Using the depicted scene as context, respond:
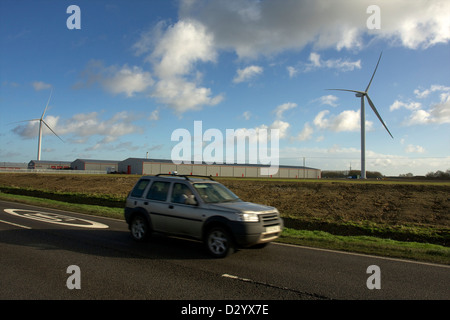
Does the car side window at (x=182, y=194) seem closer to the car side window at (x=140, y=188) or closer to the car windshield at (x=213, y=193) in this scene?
the car windshield at (x=213, y=193)

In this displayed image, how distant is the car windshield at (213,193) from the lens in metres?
8.24

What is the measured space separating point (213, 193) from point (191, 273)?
2.72 meters

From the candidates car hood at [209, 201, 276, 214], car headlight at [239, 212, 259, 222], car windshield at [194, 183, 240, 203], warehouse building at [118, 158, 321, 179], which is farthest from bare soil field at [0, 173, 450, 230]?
warehouse building at [118, 158, 321, 179]

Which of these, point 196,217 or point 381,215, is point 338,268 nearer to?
point 196,217

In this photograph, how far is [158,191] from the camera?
903 cm

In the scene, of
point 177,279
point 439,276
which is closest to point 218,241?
point 177,279

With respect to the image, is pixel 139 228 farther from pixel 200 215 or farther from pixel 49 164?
pixel 49 164

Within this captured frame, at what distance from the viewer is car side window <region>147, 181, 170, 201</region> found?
8.84 metres

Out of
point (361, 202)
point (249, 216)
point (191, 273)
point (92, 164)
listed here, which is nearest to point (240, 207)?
point (249, 216)

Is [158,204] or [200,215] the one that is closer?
[200,215]

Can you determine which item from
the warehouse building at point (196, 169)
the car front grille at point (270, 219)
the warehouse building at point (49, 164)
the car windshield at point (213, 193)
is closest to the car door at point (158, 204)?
the car windshield at point (213, 193)

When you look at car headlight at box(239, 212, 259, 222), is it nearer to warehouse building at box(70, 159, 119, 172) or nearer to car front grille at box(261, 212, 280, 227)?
car front grille at box(261, 212, 280, 227)

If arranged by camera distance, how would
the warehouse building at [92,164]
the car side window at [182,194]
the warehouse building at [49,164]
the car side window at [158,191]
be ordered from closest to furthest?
the car side window at [182,194], the car side window at [158,191], the warehouse building at [92,164], the warehouse building at [49,164]
